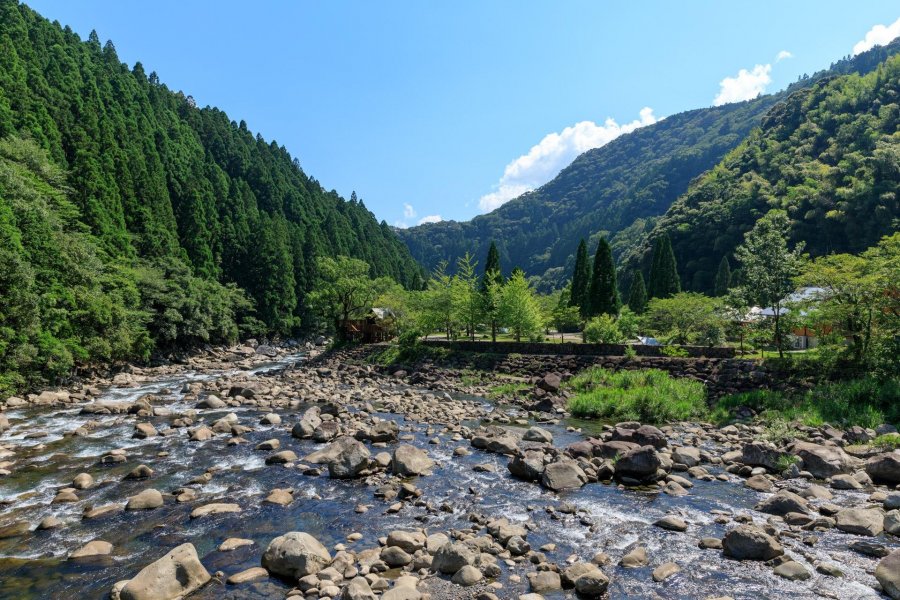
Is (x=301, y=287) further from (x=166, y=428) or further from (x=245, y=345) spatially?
(x=166, y=428)

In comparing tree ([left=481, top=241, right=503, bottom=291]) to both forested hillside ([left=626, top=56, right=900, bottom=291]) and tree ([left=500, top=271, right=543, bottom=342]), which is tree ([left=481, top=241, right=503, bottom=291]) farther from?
forested hillside ([left=626, top=56, right=900, bottom=291])

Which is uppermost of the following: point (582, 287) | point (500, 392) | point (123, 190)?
point (123, 190)

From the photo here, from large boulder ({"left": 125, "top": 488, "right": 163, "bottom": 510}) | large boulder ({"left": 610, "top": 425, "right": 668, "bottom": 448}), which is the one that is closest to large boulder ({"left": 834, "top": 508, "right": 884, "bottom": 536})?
large boulder ({"left": 610, "top": 425, "right": 668, "bottom": 448})

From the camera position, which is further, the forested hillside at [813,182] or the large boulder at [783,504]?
the forested hillside at [813,182]

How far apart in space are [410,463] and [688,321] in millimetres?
32977

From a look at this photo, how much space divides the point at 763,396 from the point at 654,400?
5.07 meters

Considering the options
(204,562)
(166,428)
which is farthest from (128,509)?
(166,428)

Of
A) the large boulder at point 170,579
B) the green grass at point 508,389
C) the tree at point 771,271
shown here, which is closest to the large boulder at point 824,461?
the tree at point 771,271

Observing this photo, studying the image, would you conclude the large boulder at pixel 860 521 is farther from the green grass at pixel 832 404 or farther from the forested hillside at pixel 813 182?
the forested hillside at pixel 813 182

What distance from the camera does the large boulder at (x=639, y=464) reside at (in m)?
13.2

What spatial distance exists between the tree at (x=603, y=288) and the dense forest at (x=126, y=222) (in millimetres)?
39795

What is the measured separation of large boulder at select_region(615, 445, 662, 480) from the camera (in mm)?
13164

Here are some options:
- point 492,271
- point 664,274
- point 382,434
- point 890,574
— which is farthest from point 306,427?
point 664,274

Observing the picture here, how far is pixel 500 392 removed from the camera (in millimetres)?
29578
